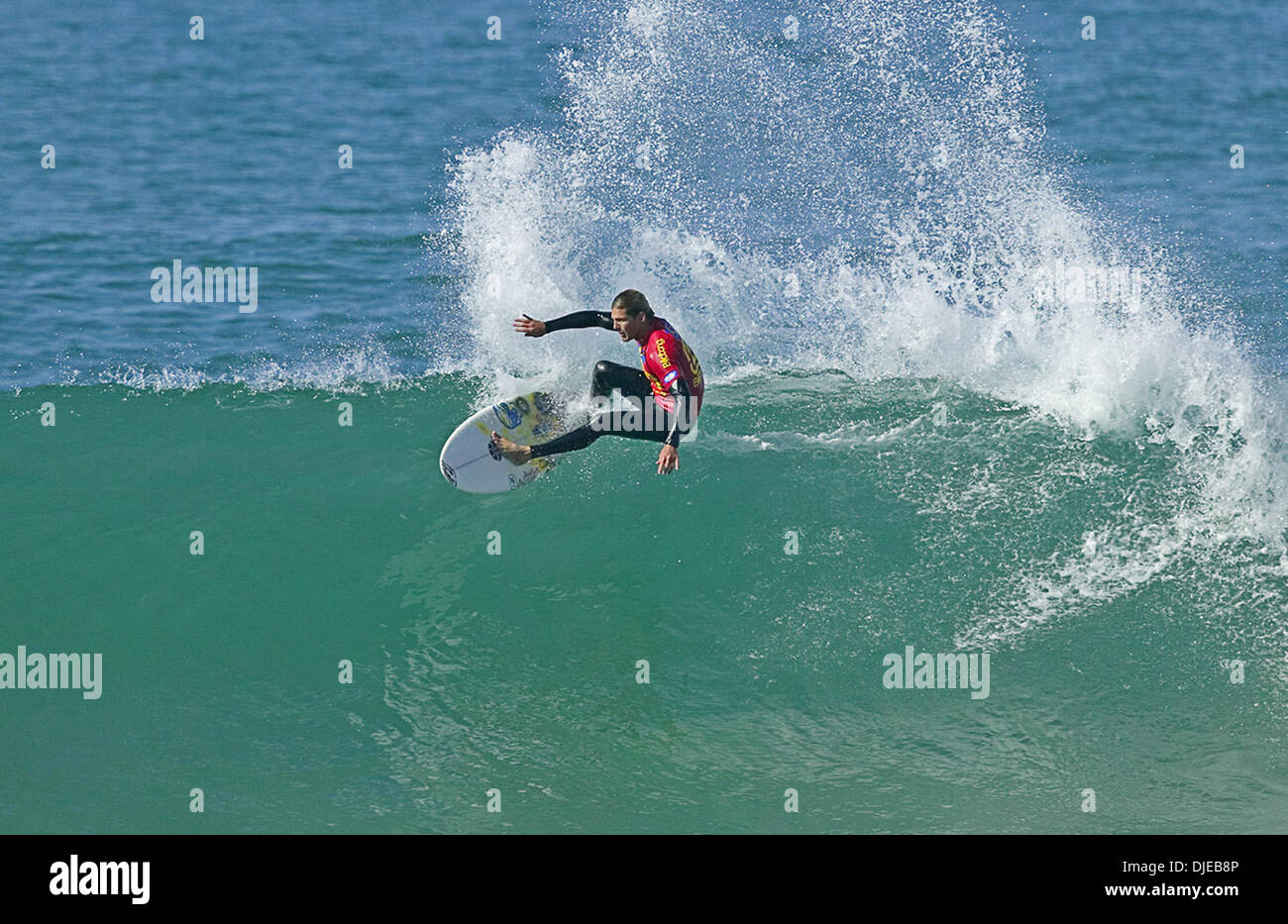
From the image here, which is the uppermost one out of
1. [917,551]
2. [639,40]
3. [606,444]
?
[639,40]

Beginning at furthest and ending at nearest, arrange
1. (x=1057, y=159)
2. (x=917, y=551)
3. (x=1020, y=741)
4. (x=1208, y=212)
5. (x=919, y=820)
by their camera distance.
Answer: (x=1057, y=159)
(x=1208, y=212)
(x=917, y=551)
(x=1020, y=741)
(x=919, y=820)

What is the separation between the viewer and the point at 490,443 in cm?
1316

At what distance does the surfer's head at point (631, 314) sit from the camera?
11.5 m

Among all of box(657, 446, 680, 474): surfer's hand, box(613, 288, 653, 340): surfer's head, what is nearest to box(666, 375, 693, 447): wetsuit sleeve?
box(613, 288, 653, 340): surfer's head

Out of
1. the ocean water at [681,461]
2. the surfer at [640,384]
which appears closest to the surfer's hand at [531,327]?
the surfer at [640,384]

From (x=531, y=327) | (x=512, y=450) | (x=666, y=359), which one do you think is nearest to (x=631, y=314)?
(x=666, y=359)

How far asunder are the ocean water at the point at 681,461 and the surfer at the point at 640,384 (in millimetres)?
1234

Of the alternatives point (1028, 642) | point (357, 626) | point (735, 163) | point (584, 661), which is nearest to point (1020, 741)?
point (1028, 642)

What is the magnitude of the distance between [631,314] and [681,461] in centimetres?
266

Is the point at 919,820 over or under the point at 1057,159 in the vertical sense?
under

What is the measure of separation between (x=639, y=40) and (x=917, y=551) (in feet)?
34.8

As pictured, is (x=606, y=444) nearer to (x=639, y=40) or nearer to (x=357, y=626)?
(x=357, y=626)

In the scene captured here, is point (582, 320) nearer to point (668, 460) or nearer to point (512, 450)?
point (512, 450)

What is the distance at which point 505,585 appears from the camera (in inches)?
497
